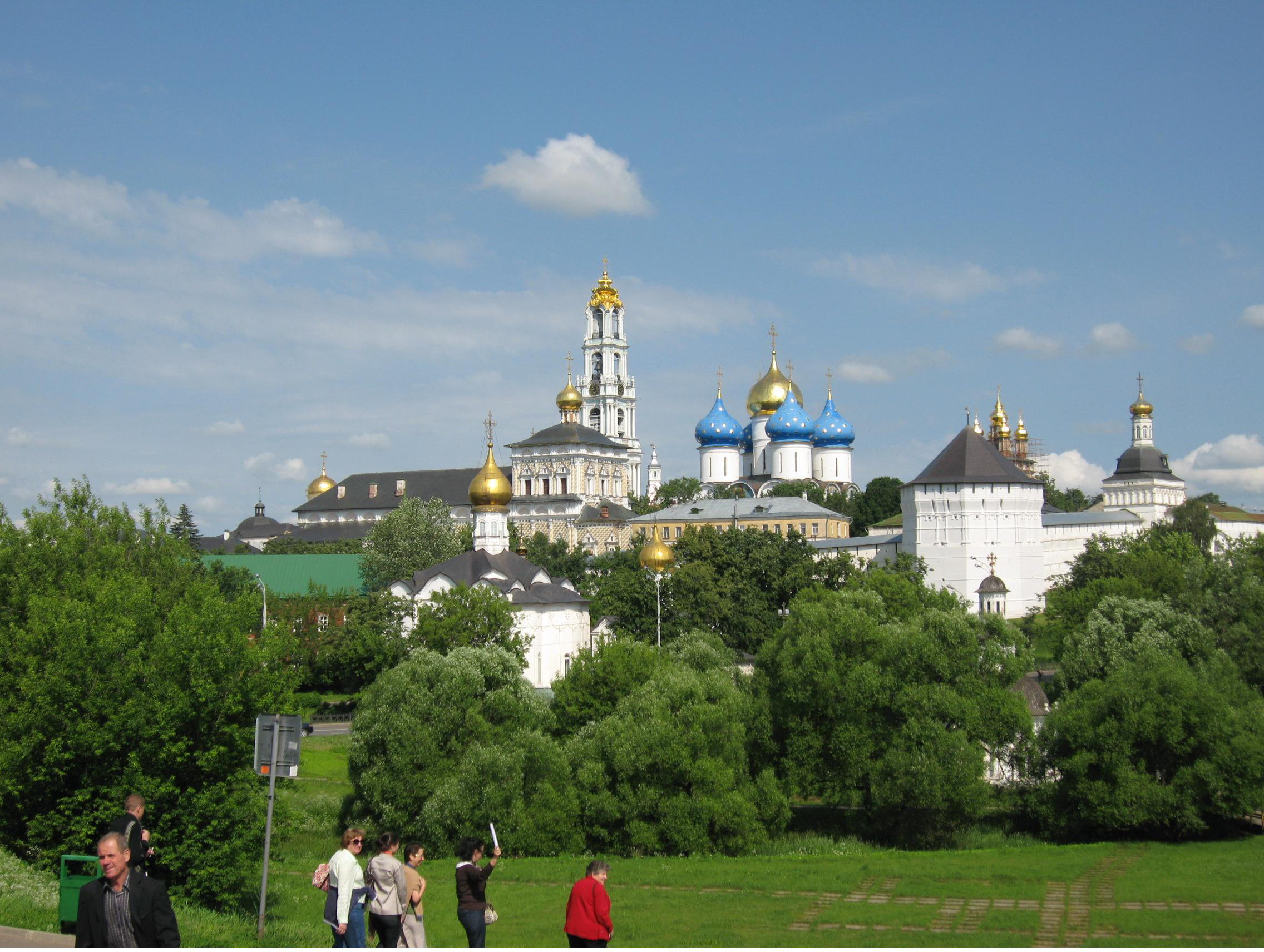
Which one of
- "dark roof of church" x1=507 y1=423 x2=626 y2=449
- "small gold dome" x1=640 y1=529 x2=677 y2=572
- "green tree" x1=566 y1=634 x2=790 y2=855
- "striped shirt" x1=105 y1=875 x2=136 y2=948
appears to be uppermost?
"dark roof of church" x1=507 y1=423 x2=626 y2=449

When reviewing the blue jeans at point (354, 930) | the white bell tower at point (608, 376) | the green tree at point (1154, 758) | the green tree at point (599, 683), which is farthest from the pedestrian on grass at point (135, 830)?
the white bell tower at point (608, 376)

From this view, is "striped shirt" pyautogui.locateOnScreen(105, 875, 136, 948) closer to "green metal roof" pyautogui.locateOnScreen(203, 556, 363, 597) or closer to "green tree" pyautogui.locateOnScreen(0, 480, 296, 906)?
"green tree" pyautogui.locateOnScreen(0, 480, 296, 906)

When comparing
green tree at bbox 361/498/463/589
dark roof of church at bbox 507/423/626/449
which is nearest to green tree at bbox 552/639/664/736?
green tree at bbox 361/498/463/589

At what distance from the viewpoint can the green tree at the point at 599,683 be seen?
1212 inches

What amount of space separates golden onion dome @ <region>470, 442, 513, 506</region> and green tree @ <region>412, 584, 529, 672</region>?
9.29 m

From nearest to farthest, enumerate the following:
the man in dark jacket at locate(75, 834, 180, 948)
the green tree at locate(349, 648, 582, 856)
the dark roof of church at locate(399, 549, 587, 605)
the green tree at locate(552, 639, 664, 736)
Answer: the man in dark jacket at locate(75, 834, 180, 948)
the green tree at locate(349, 648, 582, 856)
the green tree at locate(552, 639, 664, 736)
the dark roof of church at locate(399, 549, 587, 605)

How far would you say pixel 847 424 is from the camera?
98812 mm

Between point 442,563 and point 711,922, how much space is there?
93.6 feet

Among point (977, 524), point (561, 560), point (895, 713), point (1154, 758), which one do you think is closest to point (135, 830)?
point (895, 713)

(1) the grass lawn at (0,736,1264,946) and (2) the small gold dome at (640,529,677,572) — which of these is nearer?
(1) the grass lawn at (0,736,1264,946)

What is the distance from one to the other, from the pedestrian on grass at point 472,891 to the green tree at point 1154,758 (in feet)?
63.2

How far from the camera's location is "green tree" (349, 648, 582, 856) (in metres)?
25.1

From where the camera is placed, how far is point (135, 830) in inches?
383

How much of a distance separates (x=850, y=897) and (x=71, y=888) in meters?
13.3
